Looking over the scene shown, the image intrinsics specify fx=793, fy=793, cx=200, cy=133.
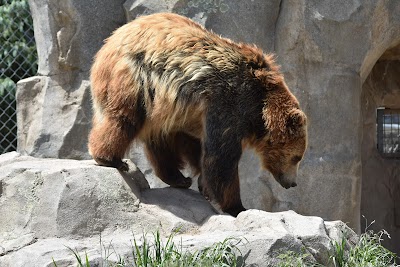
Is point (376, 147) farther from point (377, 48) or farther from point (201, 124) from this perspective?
point (201, 124)

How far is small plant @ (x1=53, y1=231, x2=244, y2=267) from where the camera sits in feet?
14.3

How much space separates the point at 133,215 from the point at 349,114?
3.00 metres

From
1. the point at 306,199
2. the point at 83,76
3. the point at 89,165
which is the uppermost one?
the point at 83,76

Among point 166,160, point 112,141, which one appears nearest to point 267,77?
point 166,160

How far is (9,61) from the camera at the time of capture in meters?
9.25

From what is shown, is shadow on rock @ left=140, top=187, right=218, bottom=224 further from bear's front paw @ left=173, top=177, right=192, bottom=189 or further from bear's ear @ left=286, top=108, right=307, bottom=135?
bear's ear @ left=286, top=108, right=307, bottom=135

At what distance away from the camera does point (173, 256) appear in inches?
175

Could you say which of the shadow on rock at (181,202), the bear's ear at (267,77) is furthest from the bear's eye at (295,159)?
the shadow on rock at (181,202)

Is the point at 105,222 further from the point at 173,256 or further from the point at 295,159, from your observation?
the point at 295,159

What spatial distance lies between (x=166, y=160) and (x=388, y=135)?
17.2 feet

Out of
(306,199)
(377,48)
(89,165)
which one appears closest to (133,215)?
(89,165)

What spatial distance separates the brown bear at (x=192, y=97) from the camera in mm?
5473

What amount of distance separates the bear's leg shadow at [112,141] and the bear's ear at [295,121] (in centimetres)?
113

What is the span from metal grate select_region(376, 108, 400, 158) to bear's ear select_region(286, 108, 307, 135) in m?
4.77
